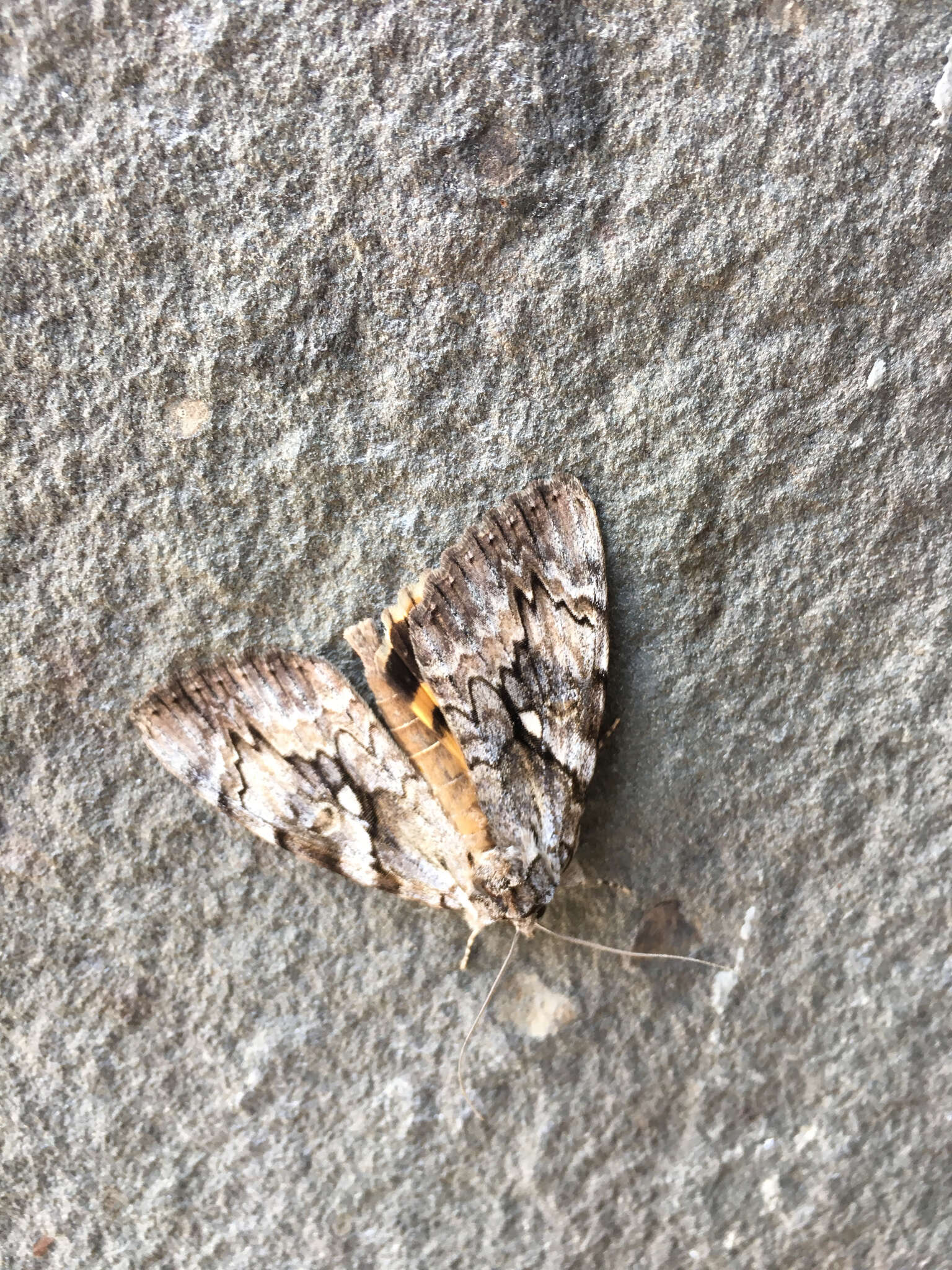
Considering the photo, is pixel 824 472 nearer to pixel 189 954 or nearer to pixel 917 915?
pixel 917 915

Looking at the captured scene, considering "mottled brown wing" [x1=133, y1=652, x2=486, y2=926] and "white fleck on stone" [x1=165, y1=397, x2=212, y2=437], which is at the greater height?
"white fleck on stone" [x1=165, y1=397, x2=212, y2=437]

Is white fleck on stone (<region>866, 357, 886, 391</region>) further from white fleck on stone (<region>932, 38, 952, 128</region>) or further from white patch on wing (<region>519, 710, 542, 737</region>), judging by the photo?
white patch on wing (<region>519, 710, 542, 737</region>)

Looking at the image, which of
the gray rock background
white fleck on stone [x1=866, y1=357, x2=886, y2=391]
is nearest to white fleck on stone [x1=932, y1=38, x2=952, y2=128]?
the gray rock background

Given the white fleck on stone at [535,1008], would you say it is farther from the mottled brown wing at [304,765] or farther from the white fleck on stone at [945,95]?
the white fleck on stone at [945,95]

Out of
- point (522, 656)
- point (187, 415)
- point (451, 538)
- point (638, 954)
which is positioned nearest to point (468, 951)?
point (638, 954)

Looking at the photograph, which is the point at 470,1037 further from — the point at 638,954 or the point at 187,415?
the point at 187,415

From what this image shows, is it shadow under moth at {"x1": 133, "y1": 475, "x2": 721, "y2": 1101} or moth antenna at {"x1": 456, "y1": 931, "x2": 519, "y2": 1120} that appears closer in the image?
shadow under moth at {"x1": 133, "y1": 475, "x2": 721, "y2": 1101}

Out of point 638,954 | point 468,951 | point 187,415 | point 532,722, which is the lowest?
point 638,954
